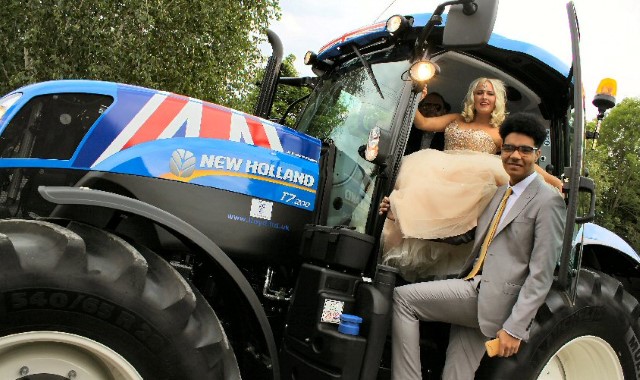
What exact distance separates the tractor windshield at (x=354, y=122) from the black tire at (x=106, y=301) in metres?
1.23

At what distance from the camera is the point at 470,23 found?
2676mm

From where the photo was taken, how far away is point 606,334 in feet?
11.7

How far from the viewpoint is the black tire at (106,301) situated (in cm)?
205

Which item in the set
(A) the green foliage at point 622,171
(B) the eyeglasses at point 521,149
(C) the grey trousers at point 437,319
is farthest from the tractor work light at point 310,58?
(A) the green foliage at point 622,171

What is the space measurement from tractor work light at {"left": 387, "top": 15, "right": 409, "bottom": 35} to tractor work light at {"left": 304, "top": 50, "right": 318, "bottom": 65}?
0.94 m

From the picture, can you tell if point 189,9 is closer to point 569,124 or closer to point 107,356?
point 569,124

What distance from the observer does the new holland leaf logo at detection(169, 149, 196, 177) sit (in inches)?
111

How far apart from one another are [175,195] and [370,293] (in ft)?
3.79

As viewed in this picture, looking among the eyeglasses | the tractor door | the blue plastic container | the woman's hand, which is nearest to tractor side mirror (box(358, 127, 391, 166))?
the woman's hand

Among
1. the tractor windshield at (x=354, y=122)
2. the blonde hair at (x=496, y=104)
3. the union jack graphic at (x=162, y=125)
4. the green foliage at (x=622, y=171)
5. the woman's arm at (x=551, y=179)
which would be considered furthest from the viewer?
the green foliage at (x=622, y=171)

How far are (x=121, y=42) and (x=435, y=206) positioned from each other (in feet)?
39.0

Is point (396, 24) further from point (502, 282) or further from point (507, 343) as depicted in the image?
point (507, 343)

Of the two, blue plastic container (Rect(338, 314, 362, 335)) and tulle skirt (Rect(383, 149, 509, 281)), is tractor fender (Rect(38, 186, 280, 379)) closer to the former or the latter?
blue plastic container (Rect(338, 314, 362, 335))

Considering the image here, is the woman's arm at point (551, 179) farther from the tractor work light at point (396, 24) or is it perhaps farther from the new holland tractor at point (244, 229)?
the tractor work light at point (396, 24)
